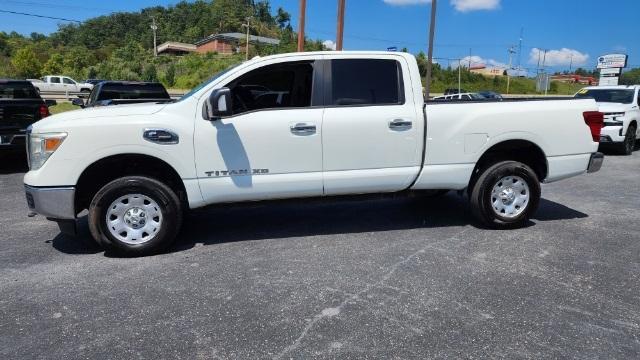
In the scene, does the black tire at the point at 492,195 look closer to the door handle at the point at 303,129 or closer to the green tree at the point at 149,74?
the door handle at the point at 303,129

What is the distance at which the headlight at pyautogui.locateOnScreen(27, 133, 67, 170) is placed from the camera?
4363 millimetres

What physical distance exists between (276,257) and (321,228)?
3.52 ft

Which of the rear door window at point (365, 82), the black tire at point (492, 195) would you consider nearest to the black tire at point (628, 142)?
the black tire at point (492, 195)

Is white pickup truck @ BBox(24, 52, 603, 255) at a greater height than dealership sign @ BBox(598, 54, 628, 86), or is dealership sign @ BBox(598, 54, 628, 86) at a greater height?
dealership sign @ BBox(598, 54, 628, 86)

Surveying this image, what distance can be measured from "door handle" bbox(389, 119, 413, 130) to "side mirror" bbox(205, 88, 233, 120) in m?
1.63

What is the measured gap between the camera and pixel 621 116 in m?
11.8

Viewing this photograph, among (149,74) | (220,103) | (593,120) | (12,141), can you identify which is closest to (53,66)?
(149,74)

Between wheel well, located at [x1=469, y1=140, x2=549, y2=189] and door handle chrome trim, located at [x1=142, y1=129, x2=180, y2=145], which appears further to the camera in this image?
wheel well, located at [x1=469, y1=140, x2=549, y2=189]

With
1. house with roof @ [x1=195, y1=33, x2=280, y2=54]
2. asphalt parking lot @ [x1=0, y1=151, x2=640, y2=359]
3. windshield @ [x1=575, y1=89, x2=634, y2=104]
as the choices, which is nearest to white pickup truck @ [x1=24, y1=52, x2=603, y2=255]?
asphalt parking lot @ [x1=0, y1=151, x2=640, y2=359]

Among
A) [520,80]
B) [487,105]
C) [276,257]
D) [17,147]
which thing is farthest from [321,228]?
[520,80]

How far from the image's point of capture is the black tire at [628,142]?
12.2m

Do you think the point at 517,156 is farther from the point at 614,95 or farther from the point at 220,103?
the point at 614,95

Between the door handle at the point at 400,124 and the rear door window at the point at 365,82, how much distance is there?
222 mm

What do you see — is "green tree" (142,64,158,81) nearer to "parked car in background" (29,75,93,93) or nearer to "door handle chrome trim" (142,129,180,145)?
"parked car in background" (29,75,93,93)
